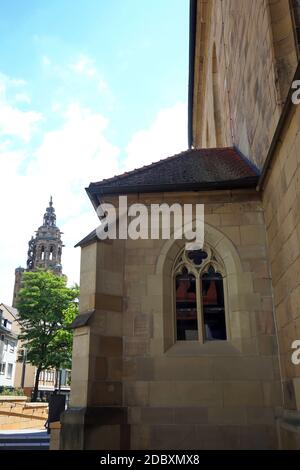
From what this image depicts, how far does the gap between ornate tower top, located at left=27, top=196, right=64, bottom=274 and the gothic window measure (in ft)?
206

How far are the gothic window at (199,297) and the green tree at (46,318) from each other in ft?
84.1

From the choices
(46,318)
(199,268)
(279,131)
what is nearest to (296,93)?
(279,131)

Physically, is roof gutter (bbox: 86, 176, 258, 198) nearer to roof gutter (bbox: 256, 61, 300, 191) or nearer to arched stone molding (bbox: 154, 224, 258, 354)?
roof gutter (bbox: 256, 61, 300, 191)

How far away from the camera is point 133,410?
6754 millimetres

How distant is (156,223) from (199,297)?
162cm

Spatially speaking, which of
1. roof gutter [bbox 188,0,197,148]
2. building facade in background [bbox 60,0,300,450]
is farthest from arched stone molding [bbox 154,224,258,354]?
roof gutter [bbox 188,0,197,148]

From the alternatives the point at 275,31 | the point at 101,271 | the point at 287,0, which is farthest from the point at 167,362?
the point at 287,0

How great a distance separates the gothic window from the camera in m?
7.25

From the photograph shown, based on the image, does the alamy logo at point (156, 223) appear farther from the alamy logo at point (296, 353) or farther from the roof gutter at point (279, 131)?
the alamy logo at point (296, 353)

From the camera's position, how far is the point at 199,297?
7371mm

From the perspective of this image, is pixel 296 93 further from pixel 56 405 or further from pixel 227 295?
pixel 56 405

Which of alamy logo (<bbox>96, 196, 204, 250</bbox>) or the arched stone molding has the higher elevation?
alamy logo (<bbox>96, 196, 204, 250</bbox>)

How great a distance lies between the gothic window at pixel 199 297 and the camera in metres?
7.25
